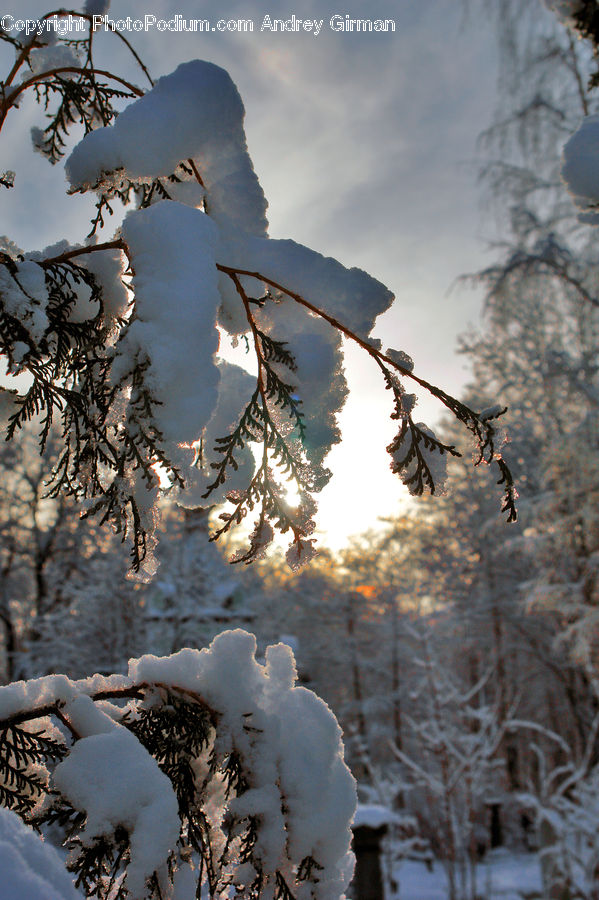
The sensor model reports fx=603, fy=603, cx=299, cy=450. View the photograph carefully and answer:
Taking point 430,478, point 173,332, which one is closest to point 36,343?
point 173,332

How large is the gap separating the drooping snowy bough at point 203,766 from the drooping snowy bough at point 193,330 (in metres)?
0.36

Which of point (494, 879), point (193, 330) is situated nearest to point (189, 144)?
point (193, 330)

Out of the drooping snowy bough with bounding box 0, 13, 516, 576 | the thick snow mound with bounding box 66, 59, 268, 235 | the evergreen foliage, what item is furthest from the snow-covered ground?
the thick snow mound with bounding box 66, 59, 268, 235

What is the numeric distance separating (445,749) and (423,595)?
36.0 feet

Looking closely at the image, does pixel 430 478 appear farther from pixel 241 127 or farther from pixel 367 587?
pixel 367 587

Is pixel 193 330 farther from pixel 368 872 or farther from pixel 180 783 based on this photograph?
pixel 368 872

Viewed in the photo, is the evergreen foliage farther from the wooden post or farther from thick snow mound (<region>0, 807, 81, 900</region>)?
the wooden post

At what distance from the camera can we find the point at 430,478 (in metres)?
1.60

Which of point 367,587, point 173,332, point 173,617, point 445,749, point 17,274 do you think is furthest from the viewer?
point 367,587

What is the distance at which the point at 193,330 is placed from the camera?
1348 millimetres

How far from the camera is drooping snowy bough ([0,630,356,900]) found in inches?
54.7

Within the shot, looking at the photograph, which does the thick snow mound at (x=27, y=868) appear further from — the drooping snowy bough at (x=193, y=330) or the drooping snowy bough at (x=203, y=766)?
the drooping snowy bough at (x=193, y=330)

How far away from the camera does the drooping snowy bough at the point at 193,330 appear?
136 centimetres

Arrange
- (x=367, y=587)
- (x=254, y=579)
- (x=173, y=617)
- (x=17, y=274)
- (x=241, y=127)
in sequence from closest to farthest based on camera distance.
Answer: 1. (x=17, y=274)
2. (x=241, y=127)
3. (x=173, y=617)
4. (x=254, y=579)
5. (x=367, y=587)
